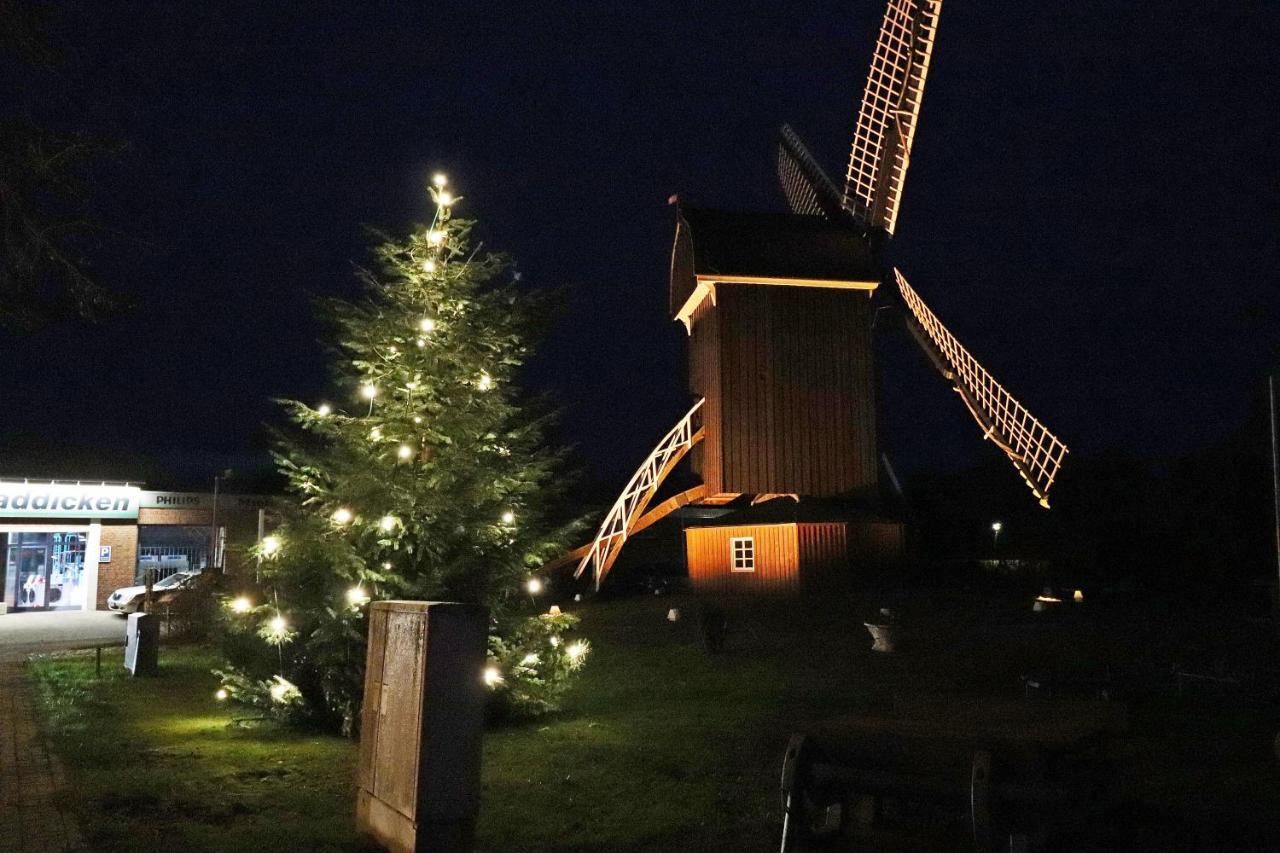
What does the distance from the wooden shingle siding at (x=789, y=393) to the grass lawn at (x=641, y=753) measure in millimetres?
8515

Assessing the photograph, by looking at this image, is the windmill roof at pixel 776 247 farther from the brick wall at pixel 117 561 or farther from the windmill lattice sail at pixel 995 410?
the brick wall at pixel 117 561

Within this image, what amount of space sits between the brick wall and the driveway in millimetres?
1487

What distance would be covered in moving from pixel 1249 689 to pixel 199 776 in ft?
38.7

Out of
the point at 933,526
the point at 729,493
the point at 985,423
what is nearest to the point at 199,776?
the point at 729,493

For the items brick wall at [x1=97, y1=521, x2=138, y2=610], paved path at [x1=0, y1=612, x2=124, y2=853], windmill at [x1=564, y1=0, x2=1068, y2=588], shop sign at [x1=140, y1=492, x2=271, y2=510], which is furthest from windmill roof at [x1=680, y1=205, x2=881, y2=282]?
brick wall at [x1=97, y1=521, x2=138, y2=610]

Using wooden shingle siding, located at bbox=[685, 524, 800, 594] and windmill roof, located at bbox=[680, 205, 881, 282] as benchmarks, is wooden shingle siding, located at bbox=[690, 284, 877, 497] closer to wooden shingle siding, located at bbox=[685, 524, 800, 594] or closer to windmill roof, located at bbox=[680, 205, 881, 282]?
windmill roof, located at bbox=[680, 205, 881, 282]

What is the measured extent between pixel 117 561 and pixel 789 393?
22.7m

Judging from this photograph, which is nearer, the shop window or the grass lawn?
the grass lawn

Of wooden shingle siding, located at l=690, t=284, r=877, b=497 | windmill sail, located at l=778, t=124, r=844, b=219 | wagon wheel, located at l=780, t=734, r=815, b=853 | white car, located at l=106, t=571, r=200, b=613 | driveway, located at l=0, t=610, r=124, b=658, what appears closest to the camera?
wagon wheel, located at l=780, t=734, r=815, b=853

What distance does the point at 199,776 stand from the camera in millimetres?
9336

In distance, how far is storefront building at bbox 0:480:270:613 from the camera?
3272 cm

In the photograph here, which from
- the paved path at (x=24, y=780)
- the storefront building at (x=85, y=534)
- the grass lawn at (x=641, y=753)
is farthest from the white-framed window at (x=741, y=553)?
the paved path at (x=24, y=780)

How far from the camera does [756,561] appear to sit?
2825 cm

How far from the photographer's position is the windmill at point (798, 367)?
2717 cm
